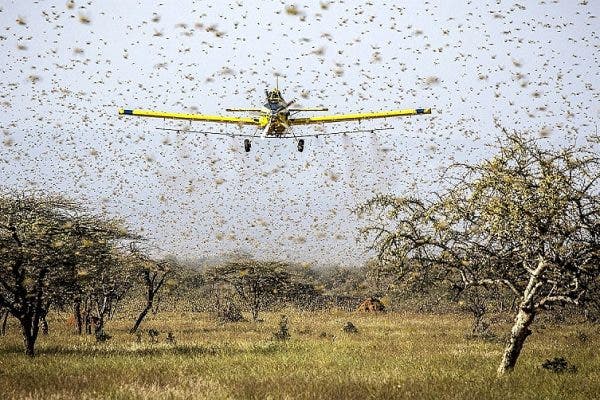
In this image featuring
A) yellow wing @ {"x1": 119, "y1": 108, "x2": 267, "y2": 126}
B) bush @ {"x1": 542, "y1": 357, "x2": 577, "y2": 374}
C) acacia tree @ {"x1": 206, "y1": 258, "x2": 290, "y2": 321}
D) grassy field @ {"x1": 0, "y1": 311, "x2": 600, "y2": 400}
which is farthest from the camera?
acacia tree @ {"x1": 206, "y1": 258, "x2": 290, "y2": 321}

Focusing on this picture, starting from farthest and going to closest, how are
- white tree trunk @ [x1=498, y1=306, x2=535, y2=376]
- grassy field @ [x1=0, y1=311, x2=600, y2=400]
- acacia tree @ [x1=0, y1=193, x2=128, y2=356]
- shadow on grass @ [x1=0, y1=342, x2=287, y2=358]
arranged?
1. shadow on grass @ [x1=0, y1=342, x2=287, y2=358]
2. acacia tree @ [x1=0, y1=193, x2=128, y2=356]
3. white tree trunk @ [x1=498, y1=306, x2=535, y2=376]
4. grassy field @ [x1=0, y1=311, x2=600, y2=400]

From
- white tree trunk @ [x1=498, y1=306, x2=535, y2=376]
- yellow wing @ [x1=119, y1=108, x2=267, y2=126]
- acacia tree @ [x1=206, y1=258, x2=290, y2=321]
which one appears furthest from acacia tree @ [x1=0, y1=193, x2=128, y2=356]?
acacia tree @ [x1=206, y1=258, x2=290, y2=321]

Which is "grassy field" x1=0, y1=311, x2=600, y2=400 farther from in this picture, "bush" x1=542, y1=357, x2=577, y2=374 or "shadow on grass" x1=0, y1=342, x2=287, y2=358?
"bush" x1=542, y1=357, x2=577, y2=374

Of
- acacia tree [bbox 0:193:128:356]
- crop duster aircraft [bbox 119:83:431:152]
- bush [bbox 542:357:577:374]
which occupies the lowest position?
bush [bbox 542:357:577:374]

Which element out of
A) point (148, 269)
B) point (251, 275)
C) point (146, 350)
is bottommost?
point (146, 350)

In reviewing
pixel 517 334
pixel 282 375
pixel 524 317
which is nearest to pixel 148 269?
pixel 282 375

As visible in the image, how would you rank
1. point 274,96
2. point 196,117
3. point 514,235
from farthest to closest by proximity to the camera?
1. point 196,117
2. point 274,96
3. point 514,235

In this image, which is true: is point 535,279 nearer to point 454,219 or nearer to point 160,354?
point 454,219

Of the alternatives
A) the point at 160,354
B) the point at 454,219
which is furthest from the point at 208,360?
the point at 454,219

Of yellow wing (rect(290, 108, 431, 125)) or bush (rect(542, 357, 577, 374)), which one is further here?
yellow wing (rect(290, 108, 431, 125))

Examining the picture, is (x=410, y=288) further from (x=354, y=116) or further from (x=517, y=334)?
(x=354, y=116)

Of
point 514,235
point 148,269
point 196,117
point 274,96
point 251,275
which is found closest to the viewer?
point 514,235

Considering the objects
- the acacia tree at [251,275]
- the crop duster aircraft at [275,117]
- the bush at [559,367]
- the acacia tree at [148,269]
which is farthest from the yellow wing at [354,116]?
the acacia tree at [251,275]

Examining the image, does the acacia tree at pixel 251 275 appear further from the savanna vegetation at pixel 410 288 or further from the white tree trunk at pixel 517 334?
the white tree trunk at pixel 517 334
